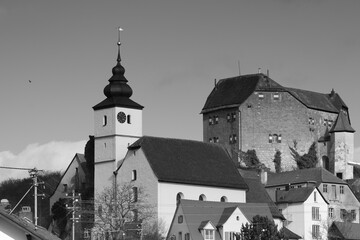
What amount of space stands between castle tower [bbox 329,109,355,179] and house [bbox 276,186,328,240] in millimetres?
23170

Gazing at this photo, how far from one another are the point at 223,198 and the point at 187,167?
4698mm

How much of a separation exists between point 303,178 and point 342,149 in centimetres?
1940

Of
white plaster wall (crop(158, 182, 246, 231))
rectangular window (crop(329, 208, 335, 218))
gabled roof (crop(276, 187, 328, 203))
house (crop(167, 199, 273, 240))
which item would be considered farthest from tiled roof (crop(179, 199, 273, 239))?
rectangular window (crop(329, 208, 335, 218))

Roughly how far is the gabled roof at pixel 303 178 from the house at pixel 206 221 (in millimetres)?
18384

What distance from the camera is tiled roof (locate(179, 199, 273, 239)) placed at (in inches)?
3787

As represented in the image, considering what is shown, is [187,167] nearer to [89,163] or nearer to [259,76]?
[89,163]

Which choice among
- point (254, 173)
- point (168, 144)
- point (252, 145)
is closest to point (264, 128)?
point (252, 145)

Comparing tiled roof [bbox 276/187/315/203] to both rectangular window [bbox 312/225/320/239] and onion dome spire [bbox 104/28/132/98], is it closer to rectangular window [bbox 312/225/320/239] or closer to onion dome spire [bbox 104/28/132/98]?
rectangular window [bbox 312/225/320/239]

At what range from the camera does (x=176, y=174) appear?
103 m

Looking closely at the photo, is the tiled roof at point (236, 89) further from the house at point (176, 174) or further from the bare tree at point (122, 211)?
the bare tree at point (122, 211)

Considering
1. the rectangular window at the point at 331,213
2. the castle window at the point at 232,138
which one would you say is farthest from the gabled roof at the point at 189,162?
the castle window at the point at 232,138

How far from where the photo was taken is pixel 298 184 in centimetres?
11700

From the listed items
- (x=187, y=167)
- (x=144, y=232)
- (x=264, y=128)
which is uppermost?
(x=264, y=128)

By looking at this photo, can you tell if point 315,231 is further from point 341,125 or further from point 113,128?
point 341,125
